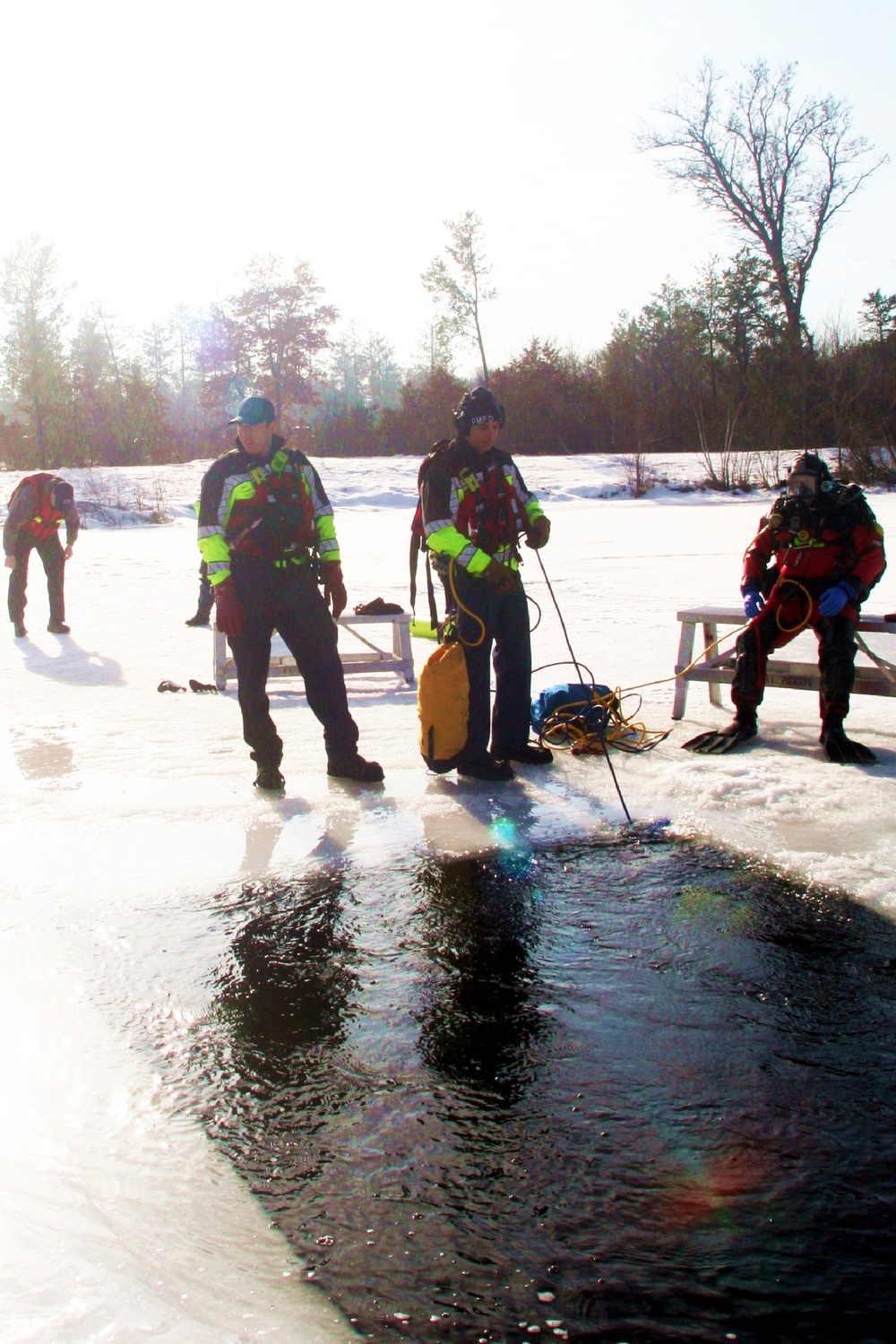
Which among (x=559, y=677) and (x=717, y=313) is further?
(x=717, y=313)

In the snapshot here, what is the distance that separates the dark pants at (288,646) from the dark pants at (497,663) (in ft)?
1.97

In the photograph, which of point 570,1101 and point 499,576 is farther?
point 499,576

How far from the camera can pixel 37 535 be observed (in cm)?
1007

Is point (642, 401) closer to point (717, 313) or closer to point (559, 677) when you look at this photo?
point (717, 313)

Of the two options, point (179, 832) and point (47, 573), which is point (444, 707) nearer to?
point (179, 832)

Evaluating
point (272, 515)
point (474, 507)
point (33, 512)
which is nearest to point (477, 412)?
point (474, 507)

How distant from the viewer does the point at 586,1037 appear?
2.72 metres

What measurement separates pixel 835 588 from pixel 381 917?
3.09 meters

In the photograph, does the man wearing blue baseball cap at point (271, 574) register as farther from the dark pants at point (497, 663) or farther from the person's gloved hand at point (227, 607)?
the dark pants at point (497, 663)

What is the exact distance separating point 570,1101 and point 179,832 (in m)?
2.43

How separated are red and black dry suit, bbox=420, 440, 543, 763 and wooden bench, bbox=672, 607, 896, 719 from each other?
1307mm

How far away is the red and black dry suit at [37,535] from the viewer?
9992mm

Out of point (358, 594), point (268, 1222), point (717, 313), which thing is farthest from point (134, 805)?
point (717, 313)

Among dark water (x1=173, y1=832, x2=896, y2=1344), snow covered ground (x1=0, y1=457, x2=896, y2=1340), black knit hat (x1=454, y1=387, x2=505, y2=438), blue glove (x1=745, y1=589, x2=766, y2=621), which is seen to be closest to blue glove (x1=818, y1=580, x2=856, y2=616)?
blue glove (x1=745, y1=589, x2=766, y2=621)
